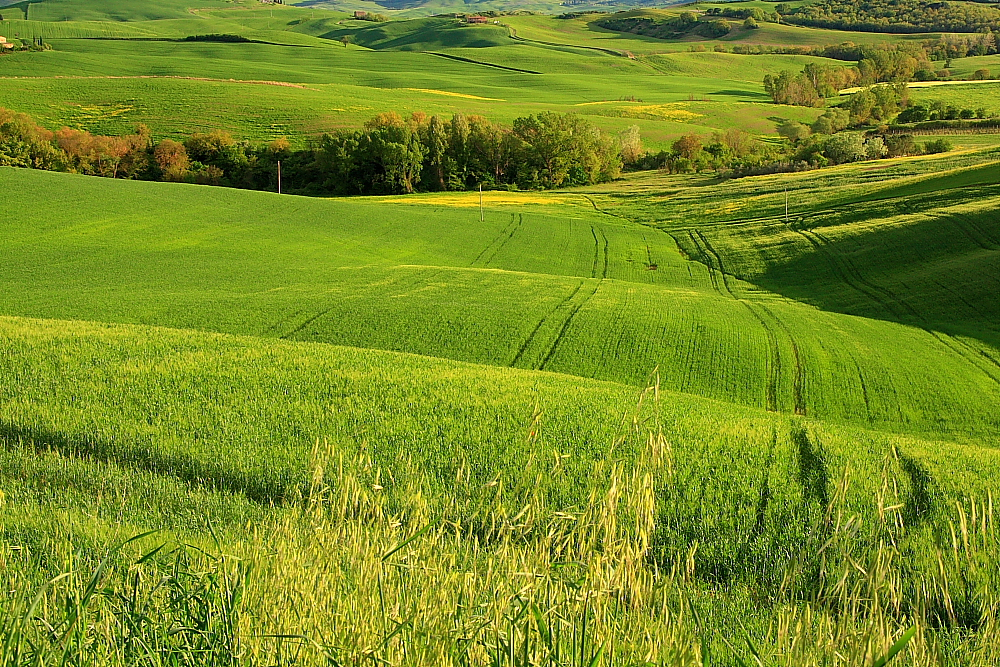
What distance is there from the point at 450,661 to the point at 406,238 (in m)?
43.6

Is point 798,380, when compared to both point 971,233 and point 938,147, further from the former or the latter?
point 938,147

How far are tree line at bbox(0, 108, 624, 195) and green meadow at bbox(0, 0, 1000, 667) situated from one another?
11.6 meters

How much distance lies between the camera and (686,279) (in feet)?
135

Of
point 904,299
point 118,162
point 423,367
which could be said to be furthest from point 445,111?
point 423,367

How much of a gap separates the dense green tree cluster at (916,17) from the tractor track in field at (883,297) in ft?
544

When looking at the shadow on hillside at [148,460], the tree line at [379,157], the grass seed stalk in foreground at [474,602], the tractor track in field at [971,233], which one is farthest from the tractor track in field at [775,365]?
the tree line at [379,157]

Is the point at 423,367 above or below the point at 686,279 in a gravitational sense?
above

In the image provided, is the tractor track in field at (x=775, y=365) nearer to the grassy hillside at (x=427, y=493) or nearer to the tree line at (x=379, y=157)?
the grassy hillside at (x=427, y=493)

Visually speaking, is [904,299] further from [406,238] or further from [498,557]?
[498,557]

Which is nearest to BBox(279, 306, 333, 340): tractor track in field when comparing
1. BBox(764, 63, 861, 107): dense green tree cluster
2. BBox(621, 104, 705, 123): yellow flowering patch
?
BBox(621, 104, 705, 123): yellow flowering patch

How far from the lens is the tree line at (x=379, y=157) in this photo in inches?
2889

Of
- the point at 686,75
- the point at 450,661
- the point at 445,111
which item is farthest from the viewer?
the point at 686,75

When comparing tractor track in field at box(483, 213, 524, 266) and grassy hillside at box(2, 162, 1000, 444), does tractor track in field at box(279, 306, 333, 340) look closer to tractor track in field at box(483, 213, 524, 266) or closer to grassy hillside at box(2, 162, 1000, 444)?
grassy hillside at box(2, 162, 1000, 444)

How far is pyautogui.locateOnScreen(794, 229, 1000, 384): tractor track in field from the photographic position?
25.7 metres
